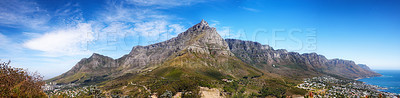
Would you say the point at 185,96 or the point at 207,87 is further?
the point at 207,87

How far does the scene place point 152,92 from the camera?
549 ft

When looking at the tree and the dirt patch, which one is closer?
the tree

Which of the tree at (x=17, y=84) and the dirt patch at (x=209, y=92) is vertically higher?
the tree at (x=17, y=84)

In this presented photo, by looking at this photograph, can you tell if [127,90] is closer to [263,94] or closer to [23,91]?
[263,94]

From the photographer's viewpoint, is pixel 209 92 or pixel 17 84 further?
pixel 209 92

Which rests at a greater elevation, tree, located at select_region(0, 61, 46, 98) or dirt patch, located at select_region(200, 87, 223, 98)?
tree, located at select_region(0, 61, 46, 98)

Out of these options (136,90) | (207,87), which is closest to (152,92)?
(136,90)

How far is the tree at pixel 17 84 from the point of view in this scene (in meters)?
27.6

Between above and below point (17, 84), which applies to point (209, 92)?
below

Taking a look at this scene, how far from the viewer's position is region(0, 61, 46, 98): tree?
27591mm

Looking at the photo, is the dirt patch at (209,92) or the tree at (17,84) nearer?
the tree at (17,84)

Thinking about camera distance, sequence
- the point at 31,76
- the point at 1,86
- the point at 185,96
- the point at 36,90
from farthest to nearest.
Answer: the point at 185,96 → the point at 31,76 → the point at 36,90 → the point at 1,86

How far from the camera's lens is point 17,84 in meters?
31.8

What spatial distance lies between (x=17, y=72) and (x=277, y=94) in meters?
204
